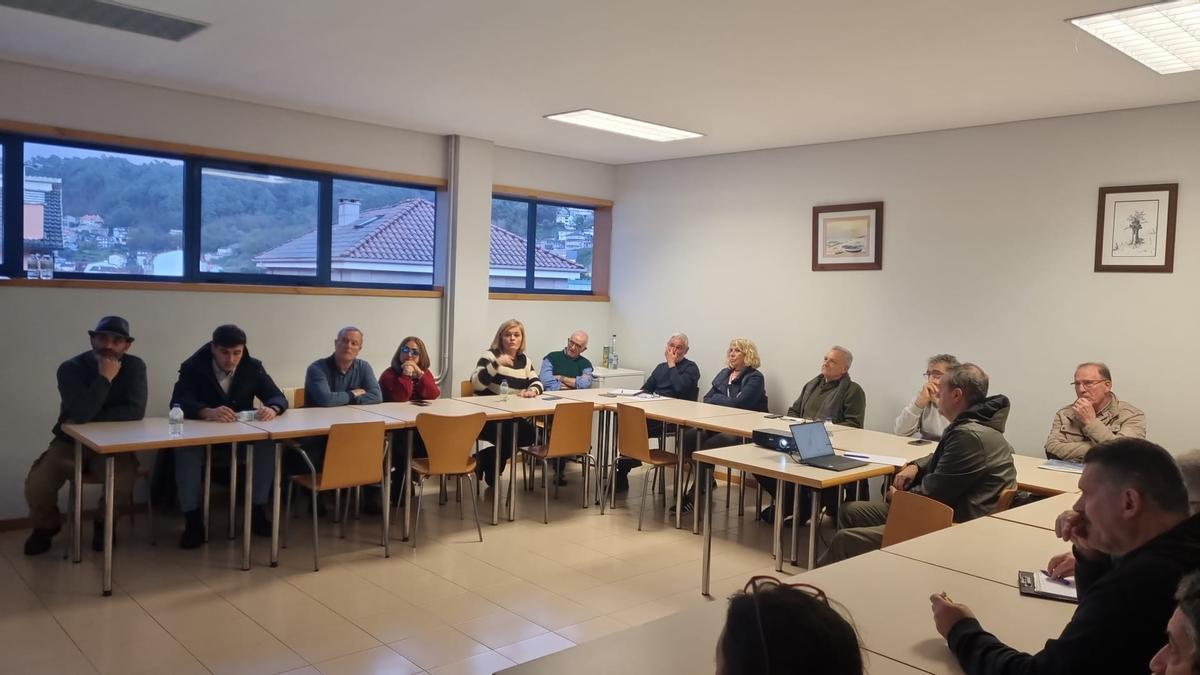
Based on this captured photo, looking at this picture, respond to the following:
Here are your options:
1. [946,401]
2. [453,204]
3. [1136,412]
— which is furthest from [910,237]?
[453,204]

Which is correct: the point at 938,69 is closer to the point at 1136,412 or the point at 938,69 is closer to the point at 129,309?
the point at 1136,412

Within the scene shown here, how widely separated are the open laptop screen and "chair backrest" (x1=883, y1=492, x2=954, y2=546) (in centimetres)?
106

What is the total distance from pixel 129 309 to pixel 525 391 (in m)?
2.73

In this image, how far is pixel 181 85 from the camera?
5426 millimetres

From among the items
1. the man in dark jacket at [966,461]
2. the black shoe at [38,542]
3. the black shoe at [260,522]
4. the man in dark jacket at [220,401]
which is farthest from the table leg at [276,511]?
the man in dark jacket at [966,461]

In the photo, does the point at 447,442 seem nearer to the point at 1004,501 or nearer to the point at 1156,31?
the point at 1004,501

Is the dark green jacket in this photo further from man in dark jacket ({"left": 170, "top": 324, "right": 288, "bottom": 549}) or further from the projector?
man in dark jacket ({"left": 170, "top": 324, "right": 288, "bottom": 549})

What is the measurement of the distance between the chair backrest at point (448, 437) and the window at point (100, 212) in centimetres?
226

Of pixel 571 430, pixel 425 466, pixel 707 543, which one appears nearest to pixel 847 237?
pixel 571 430

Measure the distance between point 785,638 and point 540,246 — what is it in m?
7.23

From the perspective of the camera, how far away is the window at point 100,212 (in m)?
5.23

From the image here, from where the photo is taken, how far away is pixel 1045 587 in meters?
2.41

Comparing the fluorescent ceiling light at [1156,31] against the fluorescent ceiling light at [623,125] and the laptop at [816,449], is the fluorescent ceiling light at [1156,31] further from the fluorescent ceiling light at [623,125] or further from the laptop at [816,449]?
the fluorescent ceiling light at [623,125]

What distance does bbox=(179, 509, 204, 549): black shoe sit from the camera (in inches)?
187
